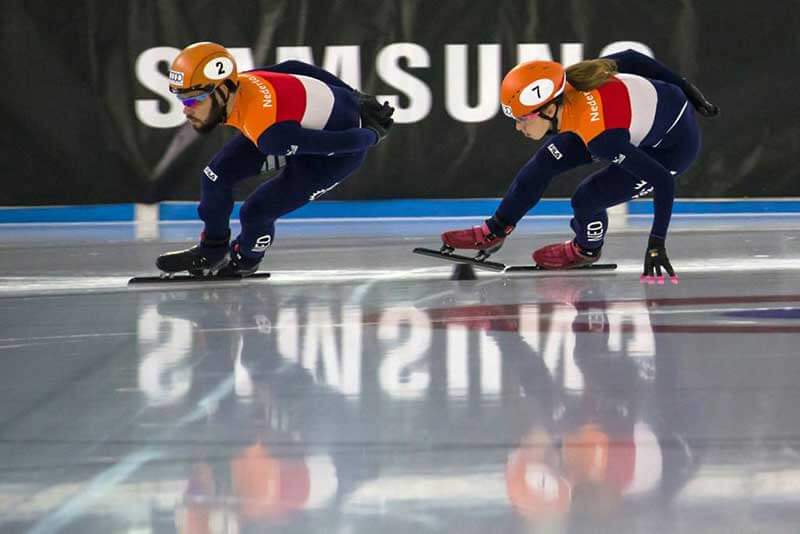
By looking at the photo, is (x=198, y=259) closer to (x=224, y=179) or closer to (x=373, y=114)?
(x=224, y=179)

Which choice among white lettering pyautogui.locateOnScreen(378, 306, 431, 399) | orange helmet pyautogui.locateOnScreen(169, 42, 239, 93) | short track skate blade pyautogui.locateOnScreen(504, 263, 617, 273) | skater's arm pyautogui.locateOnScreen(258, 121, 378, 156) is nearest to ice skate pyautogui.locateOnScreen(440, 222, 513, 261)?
short track skate blade pyautogui.locateOnScreen(504, 263, 617, 273)

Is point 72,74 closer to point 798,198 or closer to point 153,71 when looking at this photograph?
point 153,71

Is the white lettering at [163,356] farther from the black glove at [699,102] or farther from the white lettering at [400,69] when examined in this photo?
the white lettering at [400,69]

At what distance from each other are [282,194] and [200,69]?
2.56ft

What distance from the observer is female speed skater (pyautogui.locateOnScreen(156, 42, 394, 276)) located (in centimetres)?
544

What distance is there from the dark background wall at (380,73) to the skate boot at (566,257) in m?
3.12

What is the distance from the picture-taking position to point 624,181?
5977 mm

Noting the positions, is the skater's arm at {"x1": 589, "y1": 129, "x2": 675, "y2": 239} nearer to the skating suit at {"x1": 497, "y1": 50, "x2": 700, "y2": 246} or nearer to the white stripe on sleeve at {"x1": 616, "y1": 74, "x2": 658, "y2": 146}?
the skating suit at {"x1": 497, "y1": 50, "x2": 700, "y2": 246}

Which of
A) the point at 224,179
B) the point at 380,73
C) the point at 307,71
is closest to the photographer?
the point at 224,179

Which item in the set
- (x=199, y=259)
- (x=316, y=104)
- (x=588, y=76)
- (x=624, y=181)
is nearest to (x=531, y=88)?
(x=588, y=76)

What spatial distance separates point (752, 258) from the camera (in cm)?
661

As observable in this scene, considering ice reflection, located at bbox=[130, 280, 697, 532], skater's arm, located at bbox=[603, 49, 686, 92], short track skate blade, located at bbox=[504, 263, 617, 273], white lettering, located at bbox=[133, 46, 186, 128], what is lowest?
ice reflection, located at bbox=[130, 280, 697, 532]

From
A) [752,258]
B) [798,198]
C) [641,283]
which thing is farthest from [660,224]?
[798,198]

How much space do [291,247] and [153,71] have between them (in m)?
2.43
